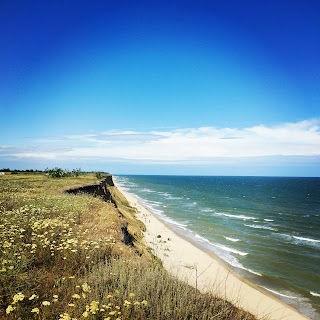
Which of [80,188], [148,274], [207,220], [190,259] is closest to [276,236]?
[207,220]

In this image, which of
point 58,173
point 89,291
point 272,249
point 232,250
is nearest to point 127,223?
point 232,250

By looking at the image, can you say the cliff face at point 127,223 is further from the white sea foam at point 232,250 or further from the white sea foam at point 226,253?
the white sea foam at point 232,250

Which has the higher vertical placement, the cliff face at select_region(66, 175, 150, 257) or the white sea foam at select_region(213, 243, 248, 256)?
the cliff face at select_region(66, 175, 150, 257)

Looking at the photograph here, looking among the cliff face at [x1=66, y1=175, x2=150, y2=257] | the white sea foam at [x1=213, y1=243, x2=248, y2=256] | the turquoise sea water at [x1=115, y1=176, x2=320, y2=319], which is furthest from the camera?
the white sea foam at [x1=213, y1=243, x2=248, y2=256]

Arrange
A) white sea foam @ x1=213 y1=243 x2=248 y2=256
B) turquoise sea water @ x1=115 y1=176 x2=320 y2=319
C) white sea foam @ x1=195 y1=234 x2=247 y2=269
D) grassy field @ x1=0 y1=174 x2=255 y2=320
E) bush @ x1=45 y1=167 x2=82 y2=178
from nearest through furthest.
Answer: grassy field @ x1=0 y1=174 x2=255 y2=320
turquoise sea water @ x1=115 y1=176 x2=320 y2=319
white sea foam @ x1=195 y1=234 x2=247 y2=269
white sea foam @ x1=213 y1=243 x2=248 y2=256
bush @ x1=45 y1=167 x2=82 y2=178

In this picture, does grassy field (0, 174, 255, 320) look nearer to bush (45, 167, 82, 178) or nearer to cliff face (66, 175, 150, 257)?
cliff face (66, 175, 150, 257)

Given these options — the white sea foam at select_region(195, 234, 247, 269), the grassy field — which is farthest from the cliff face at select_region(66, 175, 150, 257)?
the white sea foam at select_region(195, 234, 247, 269)

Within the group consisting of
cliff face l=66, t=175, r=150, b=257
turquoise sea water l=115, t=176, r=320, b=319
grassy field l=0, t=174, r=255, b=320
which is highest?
grassy field l=0, t=174, r=255, b=320

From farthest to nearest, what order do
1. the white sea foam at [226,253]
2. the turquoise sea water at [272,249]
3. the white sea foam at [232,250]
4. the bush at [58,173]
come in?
the bush at [58,173] → the white sea foam at [232,250] → the white sea foam at [226,253] → the turquoise sea water at [272,249]

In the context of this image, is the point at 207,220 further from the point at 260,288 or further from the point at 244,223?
the point at 260,288

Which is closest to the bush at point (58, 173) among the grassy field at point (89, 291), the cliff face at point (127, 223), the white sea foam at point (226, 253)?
the cliff face at point (127, 223)

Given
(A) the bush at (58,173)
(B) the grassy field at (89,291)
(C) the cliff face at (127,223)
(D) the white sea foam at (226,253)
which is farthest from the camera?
(A) the bush at (58,173)

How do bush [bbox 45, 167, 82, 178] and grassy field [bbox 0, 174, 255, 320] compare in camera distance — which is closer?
grassy field [bbox 0, 174, 255, 320]

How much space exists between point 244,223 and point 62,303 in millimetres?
41277
